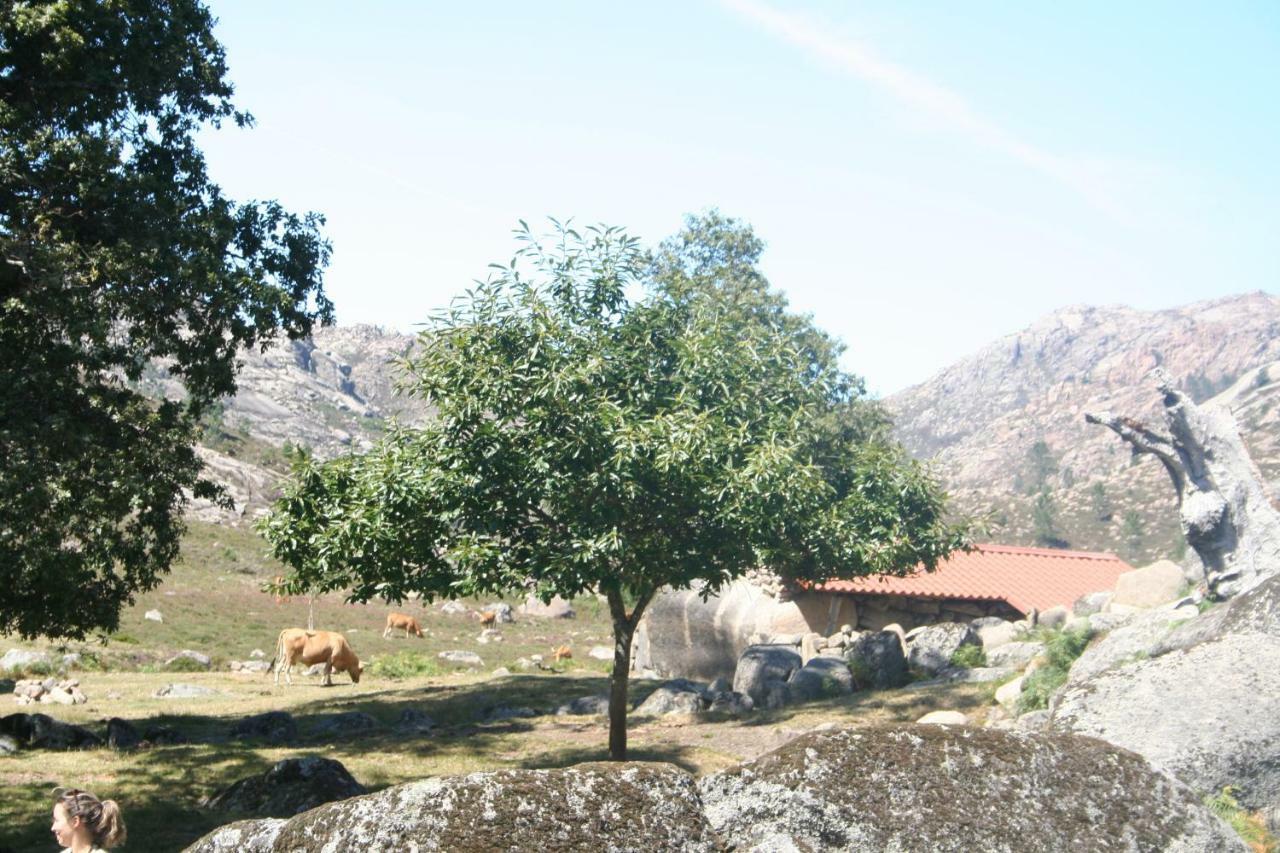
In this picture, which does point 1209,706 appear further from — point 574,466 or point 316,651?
point 316,651

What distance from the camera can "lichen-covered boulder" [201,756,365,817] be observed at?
500 inches

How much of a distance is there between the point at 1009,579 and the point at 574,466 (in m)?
25.4

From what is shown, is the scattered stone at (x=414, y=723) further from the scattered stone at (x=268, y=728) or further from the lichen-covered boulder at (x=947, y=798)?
the lichen-covered boulder at (x=947, y=798)

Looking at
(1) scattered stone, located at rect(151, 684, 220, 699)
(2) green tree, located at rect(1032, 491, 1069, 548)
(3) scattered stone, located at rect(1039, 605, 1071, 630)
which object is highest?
(2) green tree, located at rect(1032, 491, 1069, 548)

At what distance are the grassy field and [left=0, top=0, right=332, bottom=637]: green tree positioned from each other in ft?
11.7

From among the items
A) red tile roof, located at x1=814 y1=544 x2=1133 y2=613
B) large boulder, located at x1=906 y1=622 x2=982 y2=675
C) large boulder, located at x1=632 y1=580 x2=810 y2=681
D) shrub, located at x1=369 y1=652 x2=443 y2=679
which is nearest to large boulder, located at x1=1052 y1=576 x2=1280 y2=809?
large boulder, located at x1=906 y1=622 x2=982 y2=675

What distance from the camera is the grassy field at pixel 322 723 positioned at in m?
16.8

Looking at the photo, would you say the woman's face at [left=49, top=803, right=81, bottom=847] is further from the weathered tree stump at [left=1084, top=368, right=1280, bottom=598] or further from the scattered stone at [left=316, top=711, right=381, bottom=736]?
the scattered stone at [left=316, top=711, right=381, bottom=736]

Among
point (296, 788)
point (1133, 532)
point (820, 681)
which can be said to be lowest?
point (820, 681)

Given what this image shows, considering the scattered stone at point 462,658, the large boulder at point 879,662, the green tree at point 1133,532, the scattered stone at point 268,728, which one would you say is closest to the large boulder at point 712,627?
the large boulder at point 879,662

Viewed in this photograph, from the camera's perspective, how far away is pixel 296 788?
12.9 metres

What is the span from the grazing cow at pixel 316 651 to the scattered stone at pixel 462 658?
8.95 meters

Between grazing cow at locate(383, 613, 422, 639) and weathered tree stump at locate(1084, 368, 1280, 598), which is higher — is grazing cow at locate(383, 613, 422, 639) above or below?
below

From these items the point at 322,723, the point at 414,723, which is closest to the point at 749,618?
the point at 414,723
